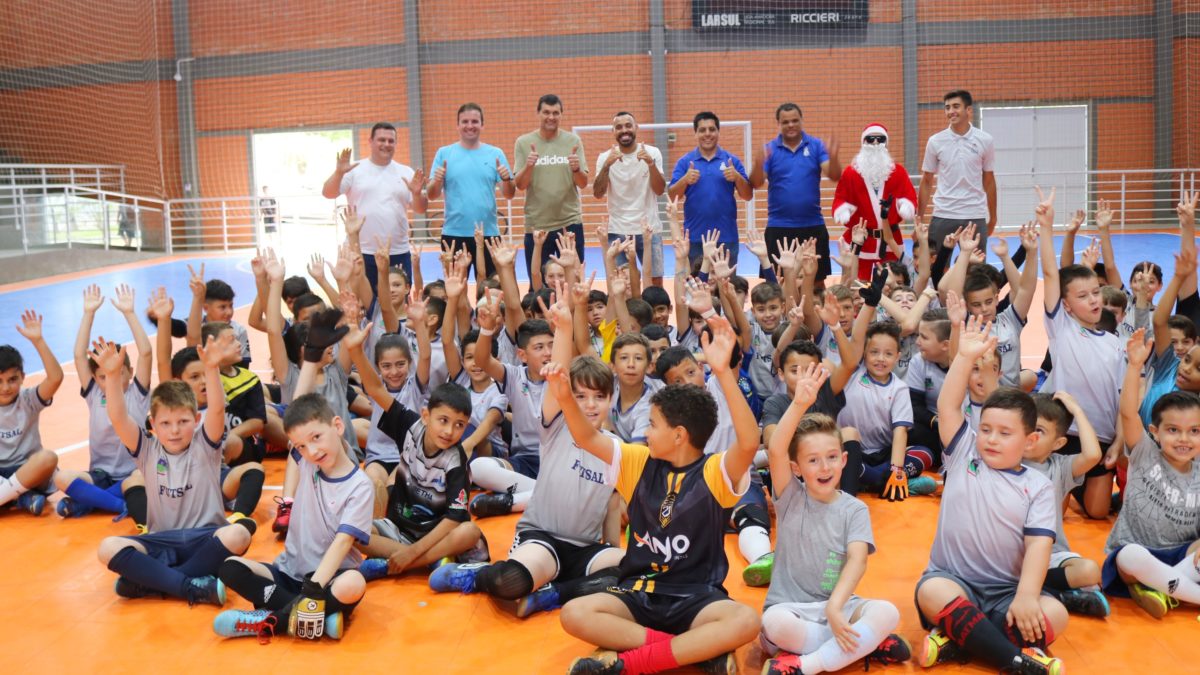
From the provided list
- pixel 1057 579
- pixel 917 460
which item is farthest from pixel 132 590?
pixel 917 460

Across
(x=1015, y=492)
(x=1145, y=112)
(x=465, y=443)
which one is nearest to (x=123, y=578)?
(x=465, y=443)

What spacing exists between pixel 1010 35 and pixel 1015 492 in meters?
18.1

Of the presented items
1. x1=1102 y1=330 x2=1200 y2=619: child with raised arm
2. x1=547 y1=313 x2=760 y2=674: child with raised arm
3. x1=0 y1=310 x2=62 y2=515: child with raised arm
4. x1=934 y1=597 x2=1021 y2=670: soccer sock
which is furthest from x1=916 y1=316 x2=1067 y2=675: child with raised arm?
x1=0 y1=310 x2=62 y2=515: child with raised arm

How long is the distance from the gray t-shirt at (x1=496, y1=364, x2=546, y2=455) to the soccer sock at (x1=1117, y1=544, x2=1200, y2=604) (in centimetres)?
284

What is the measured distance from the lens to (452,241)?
27.2ft

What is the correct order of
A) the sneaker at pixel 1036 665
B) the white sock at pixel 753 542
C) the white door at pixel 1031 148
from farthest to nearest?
the white door at pixel 1031 148 → the white sock at pixel 753 542 → the sneaker at pixel 1036 665

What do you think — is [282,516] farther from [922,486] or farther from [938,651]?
A: [922,486]

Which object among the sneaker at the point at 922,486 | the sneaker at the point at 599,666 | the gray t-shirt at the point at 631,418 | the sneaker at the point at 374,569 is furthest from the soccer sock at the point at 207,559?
the sneaker at the point at 922,486

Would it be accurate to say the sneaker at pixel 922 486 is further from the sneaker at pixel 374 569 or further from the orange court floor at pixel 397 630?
the sneaker at pixel 374 569

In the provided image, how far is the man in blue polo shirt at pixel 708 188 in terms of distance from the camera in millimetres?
8438

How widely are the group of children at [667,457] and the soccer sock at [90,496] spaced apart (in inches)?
0.5

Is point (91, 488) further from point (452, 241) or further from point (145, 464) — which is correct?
point (452, 241)

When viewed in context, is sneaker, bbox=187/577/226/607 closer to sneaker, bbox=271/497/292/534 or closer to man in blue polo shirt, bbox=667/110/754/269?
sneaker, bbox=271/497/292/534

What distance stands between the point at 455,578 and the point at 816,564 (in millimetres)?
1567
